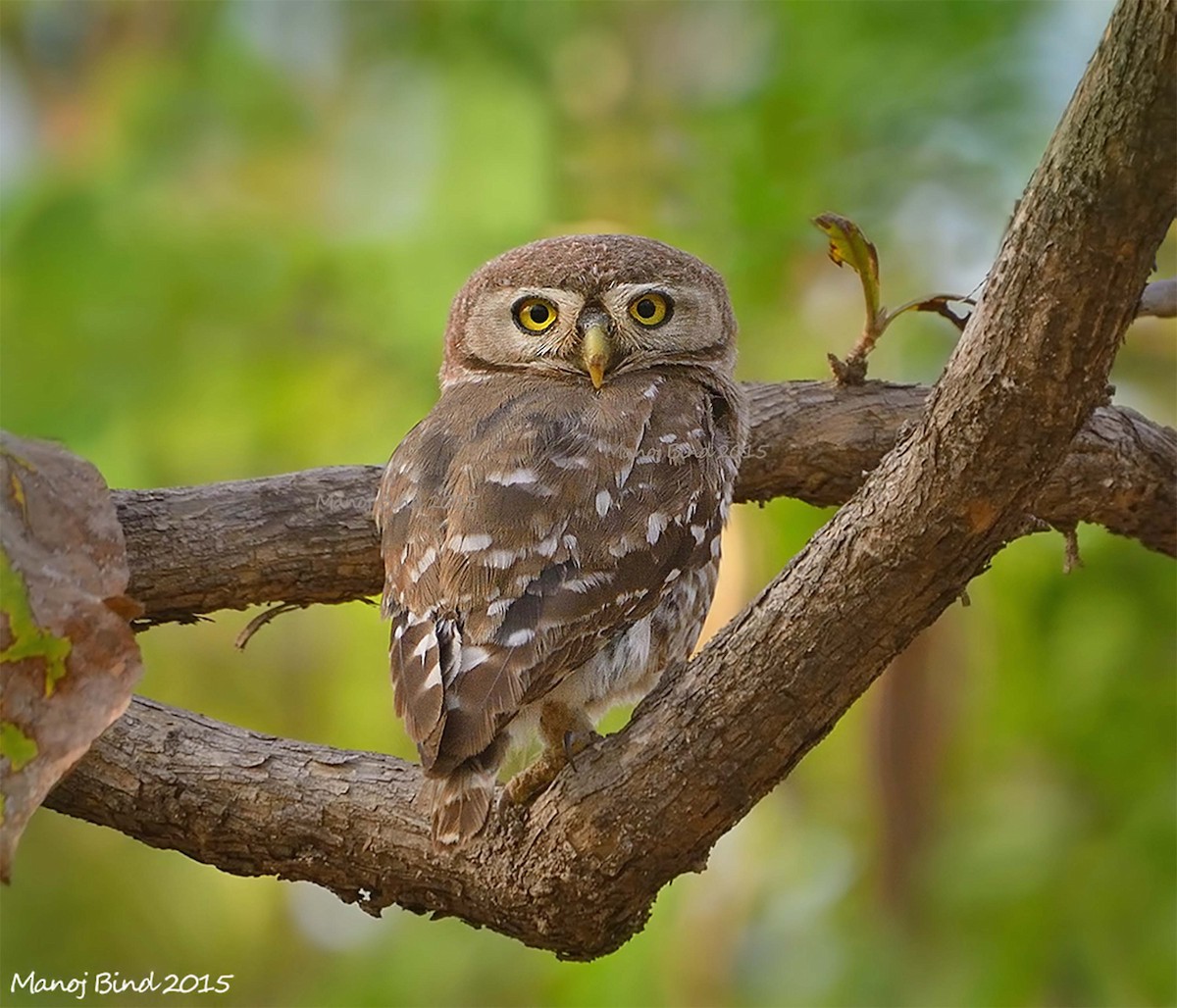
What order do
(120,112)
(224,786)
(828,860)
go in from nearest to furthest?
(224,786)
(828,860)
(120,112)

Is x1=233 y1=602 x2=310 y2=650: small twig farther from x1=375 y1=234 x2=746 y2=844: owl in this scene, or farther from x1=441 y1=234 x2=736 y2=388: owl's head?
x1=441 y1=234 x2=736 y2=388: owl's head

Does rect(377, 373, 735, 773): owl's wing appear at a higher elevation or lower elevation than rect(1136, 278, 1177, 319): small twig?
lower

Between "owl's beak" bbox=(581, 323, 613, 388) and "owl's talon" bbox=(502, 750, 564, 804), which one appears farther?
"owl's beak" bbox=(581, 323, 613, 388)

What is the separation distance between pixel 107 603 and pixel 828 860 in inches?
159

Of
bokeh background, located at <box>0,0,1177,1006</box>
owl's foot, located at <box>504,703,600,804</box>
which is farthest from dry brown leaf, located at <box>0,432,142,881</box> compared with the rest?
bokeh background, located at <box>0,0,1177,1006</box>

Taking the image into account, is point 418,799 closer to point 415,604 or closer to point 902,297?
point 415,604

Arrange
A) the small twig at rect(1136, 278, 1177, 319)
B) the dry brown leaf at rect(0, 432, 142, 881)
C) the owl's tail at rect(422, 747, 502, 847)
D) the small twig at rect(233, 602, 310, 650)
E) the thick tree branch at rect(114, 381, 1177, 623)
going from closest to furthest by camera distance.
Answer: the dry brown leaf at rect(0, 432, 142, 881) → the owl's tail at rect(422, 747, 502, 847) → the small twig at rect(233, 602, 310, 650) → the thick tree branch at rect(114, 381, 1177, 623) → the small twig at rect(1136, 278, 1177, 319)

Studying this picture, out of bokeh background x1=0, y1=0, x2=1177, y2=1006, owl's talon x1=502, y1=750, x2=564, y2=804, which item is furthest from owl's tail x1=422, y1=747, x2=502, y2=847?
bokeh background x1=0, y1=0, x2=1177, y2=1006

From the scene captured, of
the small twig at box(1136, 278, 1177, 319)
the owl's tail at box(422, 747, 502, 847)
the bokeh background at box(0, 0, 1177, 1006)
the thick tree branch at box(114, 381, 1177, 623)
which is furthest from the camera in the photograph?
the bokeh background at box(0, 0, 1177, 1006)

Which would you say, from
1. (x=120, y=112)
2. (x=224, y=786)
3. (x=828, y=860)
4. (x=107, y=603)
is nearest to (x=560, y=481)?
(x=224, y=786)

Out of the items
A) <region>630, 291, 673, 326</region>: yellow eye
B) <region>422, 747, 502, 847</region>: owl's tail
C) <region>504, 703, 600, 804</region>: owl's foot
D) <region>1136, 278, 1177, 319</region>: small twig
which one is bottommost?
<region>422, 747, 502, 847</region>: owl's tail

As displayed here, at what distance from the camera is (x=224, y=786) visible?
3031 mm

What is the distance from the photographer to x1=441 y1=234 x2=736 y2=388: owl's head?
3.44 meters

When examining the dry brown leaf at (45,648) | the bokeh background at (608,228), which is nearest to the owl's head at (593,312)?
the bokeh background at (608,228)
